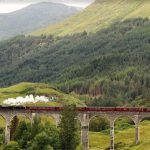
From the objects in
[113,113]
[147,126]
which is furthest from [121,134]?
[113,113]

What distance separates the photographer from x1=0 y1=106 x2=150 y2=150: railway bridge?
385 feet

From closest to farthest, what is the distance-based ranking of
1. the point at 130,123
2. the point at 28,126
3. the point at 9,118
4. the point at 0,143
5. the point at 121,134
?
the point at 28,126, the point at 0,143, the point at 9,118, the point at 121,134, the point at 130,123

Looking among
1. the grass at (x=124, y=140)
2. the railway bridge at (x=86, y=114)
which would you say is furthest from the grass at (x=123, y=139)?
the railway bridge at (x=86, y=114)

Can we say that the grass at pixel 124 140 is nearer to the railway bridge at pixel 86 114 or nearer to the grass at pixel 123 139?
the grass at pixel 123 139

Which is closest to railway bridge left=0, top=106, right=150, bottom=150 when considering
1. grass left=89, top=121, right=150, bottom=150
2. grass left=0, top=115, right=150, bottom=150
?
grass left=0, top=115, right=150, bottom=150

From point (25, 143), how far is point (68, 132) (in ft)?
35.5

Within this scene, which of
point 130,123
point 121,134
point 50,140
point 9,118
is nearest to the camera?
point 50,140

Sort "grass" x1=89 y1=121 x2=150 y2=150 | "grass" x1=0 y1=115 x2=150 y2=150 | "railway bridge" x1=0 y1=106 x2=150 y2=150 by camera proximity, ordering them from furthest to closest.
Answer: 1. "railway bridge" x1=0 y1=106 x2=150 y2=150
2. "grass" x1=0 y1=115 x2=150 y2=150
3. "grass" x1=89 y1=121 x2=150 y2=150

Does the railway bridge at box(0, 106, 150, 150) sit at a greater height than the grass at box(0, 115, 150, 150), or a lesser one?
greater

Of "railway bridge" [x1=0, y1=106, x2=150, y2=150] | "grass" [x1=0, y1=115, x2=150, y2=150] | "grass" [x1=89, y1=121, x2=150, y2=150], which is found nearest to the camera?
"grass" [x1=89, y1=121, x2=150, y2=150]

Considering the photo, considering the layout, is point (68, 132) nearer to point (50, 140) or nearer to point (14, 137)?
point (50, 140)

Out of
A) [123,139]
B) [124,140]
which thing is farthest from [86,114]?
[123,139]

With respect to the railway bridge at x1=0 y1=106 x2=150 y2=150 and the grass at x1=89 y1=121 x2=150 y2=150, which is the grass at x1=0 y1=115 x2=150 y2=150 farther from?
the railway bridge at x1=0 y1=106 x2=150 y2=150

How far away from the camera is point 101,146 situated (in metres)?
128
